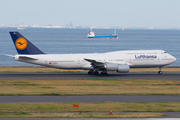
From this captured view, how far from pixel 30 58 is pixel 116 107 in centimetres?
2616

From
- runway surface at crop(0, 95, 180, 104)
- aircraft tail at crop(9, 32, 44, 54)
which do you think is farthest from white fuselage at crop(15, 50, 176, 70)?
runway surface at crop(0, 95, 180, 104)

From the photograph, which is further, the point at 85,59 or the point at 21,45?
the point at 21,45

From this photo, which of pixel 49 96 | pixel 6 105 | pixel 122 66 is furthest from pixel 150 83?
pixel 6 105

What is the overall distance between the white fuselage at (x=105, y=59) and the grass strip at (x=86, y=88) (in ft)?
25.4

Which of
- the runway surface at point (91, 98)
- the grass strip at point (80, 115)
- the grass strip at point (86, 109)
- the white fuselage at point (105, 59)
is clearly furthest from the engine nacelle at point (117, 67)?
the grass strip at point (80, 115)

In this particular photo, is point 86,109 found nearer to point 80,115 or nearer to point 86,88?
point 80,115

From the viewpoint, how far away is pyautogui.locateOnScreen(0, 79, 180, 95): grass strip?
3036cm

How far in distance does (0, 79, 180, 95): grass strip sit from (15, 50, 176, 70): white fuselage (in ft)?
25.4

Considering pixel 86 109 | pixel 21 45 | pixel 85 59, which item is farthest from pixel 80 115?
pixel 21 45

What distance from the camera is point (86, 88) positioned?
109 ft

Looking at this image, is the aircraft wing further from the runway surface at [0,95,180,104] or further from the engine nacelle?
the runway surface at [0,95,180,104]

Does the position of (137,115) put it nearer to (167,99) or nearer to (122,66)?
(167,99)

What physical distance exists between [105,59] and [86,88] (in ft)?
48.0

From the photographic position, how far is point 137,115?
2008 cm
